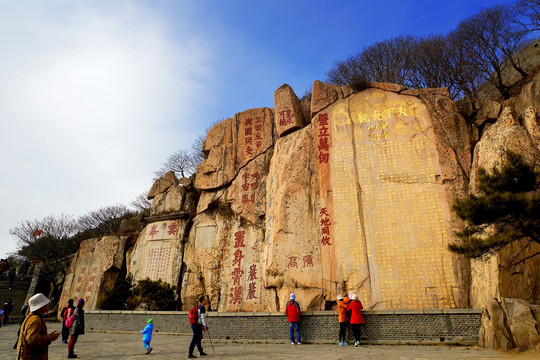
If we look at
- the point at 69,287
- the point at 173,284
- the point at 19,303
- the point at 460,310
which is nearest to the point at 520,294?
the point at 460,310

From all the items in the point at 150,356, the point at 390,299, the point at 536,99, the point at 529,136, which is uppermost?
the point at 536,99

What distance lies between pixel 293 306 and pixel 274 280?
2090 millimetres

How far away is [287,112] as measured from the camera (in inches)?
476

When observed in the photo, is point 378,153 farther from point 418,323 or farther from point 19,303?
point 19,303

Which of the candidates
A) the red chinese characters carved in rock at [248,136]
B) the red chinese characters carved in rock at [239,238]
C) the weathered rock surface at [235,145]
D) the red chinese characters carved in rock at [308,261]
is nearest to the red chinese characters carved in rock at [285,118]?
the weathered rock surface at [235,145]

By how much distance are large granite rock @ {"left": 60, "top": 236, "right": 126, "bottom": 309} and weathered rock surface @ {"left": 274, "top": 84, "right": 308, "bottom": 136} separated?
835 cm

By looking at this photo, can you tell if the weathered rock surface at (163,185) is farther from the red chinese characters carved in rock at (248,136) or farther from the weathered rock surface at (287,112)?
the weathered rock surface at (287,112)

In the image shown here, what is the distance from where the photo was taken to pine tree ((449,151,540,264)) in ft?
15.2

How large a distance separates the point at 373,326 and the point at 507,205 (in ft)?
13.2

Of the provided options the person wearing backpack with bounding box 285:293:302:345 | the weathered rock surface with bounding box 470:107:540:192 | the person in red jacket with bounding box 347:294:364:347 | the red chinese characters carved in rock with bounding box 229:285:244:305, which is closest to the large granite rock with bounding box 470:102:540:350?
the weathered rock surface with bounding box 470:107:540:192

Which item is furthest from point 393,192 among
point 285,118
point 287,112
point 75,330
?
point 75,330

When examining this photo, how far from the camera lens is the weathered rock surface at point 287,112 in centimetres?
1190

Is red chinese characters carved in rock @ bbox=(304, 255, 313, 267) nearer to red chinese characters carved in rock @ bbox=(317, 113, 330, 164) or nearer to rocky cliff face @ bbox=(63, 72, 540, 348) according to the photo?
rocky cliff face @ bbox=(63, 72, 540, 348)

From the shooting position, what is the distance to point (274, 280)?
970 centimetres
